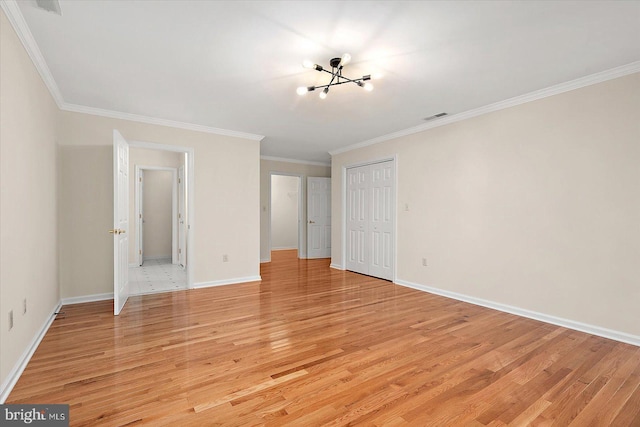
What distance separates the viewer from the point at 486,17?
2.07 metres

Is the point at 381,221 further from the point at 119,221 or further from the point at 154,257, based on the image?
the point at 154,257

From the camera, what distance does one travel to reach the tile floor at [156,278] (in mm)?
4602

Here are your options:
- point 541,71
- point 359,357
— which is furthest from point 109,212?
point 541,71

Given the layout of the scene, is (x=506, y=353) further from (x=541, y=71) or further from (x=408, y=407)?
(x=541, y=71)

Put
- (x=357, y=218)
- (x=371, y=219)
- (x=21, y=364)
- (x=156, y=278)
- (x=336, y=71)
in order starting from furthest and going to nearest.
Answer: (x=357, y=218)
(x=371, y=219)
(x=156, y=278)
(x=336, y=71)
(x=21, y=364)

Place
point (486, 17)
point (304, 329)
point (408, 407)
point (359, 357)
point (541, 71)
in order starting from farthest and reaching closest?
point (304, 329), point (541, 71), point (359, 357), point (486, 17), point (408, 407)

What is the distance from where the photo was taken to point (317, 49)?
2469 mm

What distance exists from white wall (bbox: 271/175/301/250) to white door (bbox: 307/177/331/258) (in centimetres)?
170

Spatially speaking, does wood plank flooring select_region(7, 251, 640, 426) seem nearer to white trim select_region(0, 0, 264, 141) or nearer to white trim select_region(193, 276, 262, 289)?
white trim select_region(193, 276, 262, 289)

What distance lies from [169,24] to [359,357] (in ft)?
9.48

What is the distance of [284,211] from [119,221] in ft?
20.3

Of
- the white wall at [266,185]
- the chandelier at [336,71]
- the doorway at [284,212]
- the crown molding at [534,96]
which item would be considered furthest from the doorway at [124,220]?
the doorway at [284,212]

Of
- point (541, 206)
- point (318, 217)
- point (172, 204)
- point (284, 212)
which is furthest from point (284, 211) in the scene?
point (541, 206)

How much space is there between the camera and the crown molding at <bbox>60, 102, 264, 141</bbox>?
3.81 meters
